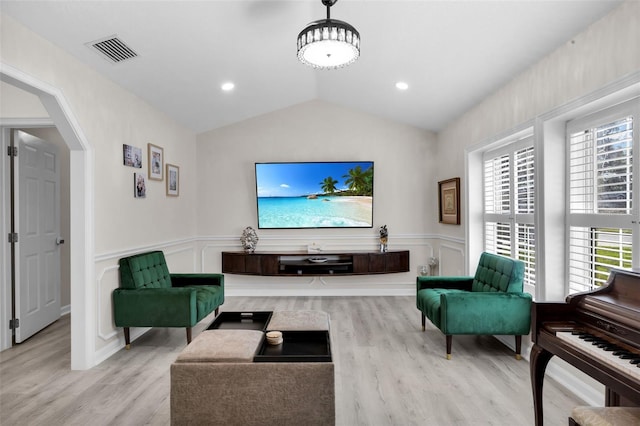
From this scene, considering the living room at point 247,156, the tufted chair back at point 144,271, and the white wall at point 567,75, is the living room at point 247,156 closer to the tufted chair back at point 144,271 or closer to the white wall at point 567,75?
the white wall at point 567,75

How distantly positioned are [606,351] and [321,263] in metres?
4.11

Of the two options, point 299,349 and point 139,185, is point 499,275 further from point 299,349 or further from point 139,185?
point 139,185

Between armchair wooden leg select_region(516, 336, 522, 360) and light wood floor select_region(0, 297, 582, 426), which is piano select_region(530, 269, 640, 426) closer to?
light wood floor select_region(0, 297, 582, 426)

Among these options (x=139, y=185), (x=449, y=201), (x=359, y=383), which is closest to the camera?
(x=359, y=383)

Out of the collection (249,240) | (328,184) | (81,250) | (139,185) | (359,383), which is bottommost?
(359,383)

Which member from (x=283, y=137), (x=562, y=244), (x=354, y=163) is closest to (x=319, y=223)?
(x=354, y=163)

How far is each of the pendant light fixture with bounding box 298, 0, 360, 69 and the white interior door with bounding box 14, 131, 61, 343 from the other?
3217mm

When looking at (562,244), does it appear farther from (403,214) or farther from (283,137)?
(283,137)

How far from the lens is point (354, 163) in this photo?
570cm

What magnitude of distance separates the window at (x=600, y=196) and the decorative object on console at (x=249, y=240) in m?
4.05

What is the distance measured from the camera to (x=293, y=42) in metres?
3.71

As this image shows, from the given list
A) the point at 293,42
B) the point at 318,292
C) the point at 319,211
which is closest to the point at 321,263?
the point at 318,292

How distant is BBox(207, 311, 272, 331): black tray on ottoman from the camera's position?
2.82m

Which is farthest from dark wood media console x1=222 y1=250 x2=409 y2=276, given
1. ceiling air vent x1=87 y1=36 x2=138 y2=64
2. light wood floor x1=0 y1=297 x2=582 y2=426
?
ceiling air vent x1=87 y1=36 x2=138 y2=64
